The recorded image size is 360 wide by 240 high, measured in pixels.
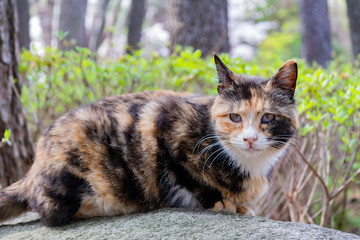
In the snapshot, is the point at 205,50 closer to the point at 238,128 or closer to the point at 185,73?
the point at 185,73

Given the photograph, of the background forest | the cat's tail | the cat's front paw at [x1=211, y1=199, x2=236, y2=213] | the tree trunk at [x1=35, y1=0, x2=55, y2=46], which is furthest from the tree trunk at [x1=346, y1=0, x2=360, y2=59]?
the tree trunk at [x1=35, y1=0, x2=55, y2=46]

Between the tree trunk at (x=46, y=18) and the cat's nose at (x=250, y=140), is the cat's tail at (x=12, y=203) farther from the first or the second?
the tree trunk at (x=46, y=18)

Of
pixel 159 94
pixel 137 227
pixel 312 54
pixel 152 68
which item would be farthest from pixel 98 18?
pixel 137 227

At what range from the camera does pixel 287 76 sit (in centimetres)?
261

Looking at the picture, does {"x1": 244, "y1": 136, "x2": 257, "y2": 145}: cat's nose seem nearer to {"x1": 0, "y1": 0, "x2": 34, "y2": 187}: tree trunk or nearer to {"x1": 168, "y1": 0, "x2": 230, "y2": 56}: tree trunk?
{"x1": 0, "y1": 0, "x2": 34, "y2": 187}: tree trunk

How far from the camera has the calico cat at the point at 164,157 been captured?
2.57 metres

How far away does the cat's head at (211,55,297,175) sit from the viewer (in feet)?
8.18

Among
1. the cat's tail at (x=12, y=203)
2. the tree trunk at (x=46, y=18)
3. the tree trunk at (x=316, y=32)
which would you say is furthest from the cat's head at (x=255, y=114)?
the tree trunk at (x=46, y=18)

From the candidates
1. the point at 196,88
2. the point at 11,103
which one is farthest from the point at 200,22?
the point at 11,103

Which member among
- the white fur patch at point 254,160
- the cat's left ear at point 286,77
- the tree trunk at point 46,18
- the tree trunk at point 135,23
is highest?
the tree trunk at point 46,18

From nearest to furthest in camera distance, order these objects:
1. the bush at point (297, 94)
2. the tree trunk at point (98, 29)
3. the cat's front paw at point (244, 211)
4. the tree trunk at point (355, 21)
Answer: the cat's front paw at point (244, 211), the bush at point (297, 94), the tree trunk at point (355, 21), the tree trunk at point (98, 29)

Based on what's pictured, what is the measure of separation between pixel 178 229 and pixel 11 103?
87.4 inches

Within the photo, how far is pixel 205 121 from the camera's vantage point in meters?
2.73

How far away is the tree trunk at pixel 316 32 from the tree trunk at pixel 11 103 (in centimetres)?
744
